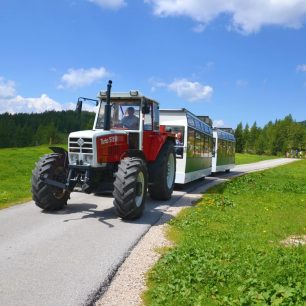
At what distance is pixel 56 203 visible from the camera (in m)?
10.6

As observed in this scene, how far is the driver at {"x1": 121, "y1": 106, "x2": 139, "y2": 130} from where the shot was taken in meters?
12.1

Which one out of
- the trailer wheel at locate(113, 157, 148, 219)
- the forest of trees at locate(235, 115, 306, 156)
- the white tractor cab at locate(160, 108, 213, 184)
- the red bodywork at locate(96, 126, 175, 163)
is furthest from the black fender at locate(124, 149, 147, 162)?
the forest of trees at locate(235, 115, 306, 156)

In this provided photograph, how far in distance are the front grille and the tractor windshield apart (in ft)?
6.58

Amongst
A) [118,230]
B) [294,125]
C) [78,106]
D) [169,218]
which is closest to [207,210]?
[169,218]

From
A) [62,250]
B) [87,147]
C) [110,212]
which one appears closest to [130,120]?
[87,147]

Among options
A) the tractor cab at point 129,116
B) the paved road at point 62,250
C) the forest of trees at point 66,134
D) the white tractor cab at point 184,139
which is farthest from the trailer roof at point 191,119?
the forest of trees at point 66,134

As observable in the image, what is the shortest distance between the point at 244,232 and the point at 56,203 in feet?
15.1

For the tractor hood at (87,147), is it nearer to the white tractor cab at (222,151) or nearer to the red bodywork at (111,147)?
the red bodywork at (111,147)

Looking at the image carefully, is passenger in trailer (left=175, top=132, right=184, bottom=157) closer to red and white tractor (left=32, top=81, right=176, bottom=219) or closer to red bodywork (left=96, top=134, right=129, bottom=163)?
red and white tractor (left=32, top=81, right=176, bottom=219)

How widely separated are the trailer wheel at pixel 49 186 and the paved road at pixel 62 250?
0.87 ft

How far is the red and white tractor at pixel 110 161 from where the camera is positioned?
9.83 meters

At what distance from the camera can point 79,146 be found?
10.3 meters

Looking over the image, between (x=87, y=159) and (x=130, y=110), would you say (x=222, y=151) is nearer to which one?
(x=130, y=110)

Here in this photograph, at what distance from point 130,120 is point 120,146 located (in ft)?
3.77
